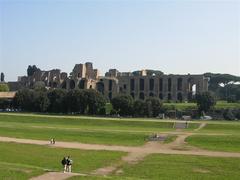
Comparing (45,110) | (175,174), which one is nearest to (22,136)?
(175,174)

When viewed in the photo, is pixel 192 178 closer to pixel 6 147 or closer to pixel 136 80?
pixel 6 147

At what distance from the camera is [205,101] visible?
86062mm

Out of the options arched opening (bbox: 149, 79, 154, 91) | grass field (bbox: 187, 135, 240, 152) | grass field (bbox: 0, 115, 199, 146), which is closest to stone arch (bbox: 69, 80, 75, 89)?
arched opening (bbox: 149, 79, 154, 91)

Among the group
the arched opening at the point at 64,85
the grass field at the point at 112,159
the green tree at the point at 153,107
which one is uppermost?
the arched opening at the point at 64,85

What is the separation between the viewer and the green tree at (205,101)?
86.1m

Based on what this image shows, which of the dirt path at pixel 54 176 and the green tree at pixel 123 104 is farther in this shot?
the green tree at pixel 123 104

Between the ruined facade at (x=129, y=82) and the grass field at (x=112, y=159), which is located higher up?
the ruined facade at (x=129, y=82)

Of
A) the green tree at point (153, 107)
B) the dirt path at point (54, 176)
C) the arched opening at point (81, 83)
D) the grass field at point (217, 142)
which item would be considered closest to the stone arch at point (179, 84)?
the arched opening at point (81, 83)

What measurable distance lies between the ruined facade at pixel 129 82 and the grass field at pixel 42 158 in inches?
3116

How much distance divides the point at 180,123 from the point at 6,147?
34.4 m

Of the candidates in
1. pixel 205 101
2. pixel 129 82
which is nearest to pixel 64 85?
pixel 129 82

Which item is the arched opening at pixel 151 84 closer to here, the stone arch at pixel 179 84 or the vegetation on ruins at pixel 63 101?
the stone arch at pixel 179 84

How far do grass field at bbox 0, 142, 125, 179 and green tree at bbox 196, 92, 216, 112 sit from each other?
54.6 m

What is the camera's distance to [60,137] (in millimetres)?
44844
